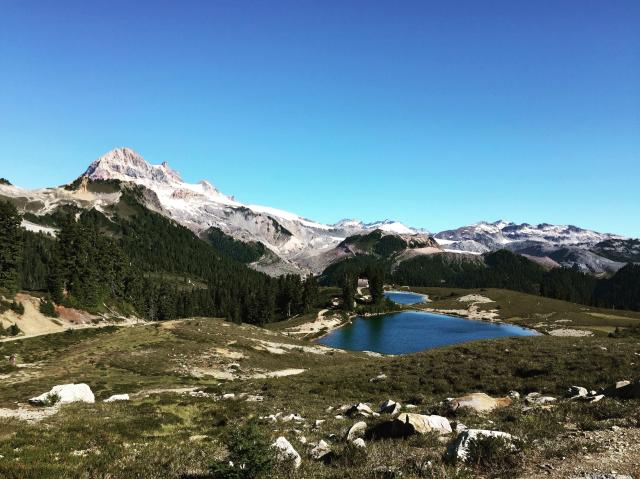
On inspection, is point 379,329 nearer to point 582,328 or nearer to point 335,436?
point 582,328

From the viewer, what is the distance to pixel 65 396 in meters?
32.3

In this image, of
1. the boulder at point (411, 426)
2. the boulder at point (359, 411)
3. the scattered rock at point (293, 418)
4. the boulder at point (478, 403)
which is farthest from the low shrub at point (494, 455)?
the scattered rock at point (293, 418)

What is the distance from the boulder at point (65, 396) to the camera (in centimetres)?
3141

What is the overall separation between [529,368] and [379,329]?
137281 millimetres

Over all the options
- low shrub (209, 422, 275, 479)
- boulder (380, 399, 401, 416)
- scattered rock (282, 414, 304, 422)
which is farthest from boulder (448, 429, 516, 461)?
scattered rock (282, 414, 304, 422)

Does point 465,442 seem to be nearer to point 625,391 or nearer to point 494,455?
point 494,455

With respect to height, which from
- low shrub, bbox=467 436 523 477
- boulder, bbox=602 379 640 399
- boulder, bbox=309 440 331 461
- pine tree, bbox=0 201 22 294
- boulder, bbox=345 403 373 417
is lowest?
boulder, bbox=345 403 373 417

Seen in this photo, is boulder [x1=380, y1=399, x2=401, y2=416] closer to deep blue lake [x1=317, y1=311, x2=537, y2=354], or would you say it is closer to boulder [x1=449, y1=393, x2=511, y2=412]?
boulder [x1=449, y1=393, x2=511, y2=412]

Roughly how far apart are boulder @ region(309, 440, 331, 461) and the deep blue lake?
11619 centimetres

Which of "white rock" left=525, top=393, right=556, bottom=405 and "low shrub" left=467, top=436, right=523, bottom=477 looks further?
"white rock" left=525, top=393, right=556, bottom=405

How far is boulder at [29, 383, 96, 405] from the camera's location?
103 ft

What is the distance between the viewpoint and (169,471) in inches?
579

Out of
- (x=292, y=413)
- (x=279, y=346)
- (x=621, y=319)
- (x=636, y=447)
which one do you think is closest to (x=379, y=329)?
(x=279, y=346)

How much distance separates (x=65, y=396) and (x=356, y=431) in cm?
2566
